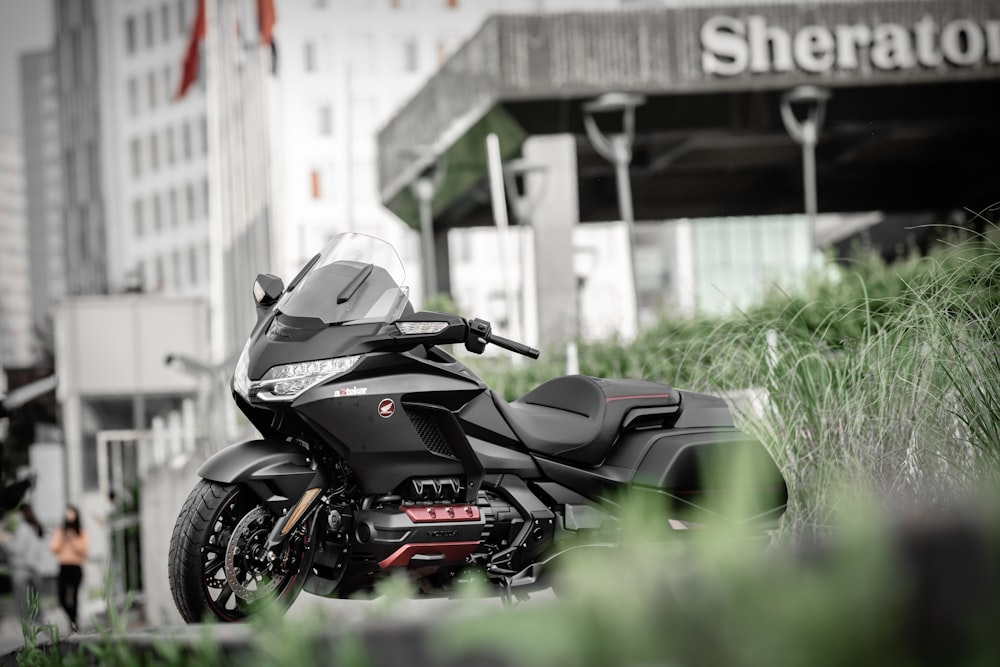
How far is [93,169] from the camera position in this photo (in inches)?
3935

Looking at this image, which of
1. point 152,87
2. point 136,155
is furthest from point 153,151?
point 152,87

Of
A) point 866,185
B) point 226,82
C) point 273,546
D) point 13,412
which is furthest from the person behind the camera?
point 226,82

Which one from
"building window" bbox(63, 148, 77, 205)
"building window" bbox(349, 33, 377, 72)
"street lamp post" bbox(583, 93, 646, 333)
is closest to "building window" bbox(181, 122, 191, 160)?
"building window" bbox(349, 33, 377, 72)

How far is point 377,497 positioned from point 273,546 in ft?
1.24

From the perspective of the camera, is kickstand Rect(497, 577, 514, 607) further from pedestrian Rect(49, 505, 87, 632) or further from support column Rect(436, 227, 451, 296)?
support column Rect(436, 227, 451, 296)

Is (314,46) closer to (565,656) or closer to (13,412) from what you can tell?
(13,412)

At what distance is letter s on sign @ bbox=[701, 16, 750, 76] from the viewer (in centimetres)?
1747

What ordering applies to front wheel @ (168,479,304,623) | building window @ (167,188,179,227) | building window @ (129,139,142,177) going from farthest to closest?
building window @ (129,139,142,177) < building window @ (167,188,179,227) < front wheel @ (168,479,304,623)

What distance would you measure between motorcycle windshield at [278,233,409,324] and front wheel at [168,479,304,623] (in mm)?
673

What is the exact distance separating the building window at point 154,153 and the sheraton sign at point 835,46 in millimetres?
73551

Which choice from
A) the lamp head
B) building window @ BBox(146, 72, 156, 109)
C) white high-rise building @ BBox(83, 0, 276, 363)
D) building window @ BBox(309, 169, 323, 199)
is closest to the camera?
the lamp head

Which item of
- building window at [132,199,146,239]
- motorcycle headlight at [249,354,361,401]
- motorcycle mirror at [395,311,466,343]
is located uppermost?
building window at [132,199,146,239]

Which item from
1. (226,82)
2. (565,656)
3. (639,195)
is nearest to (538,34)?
(639,195)

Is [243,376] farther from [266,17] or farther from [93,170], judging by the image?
[93,170]
